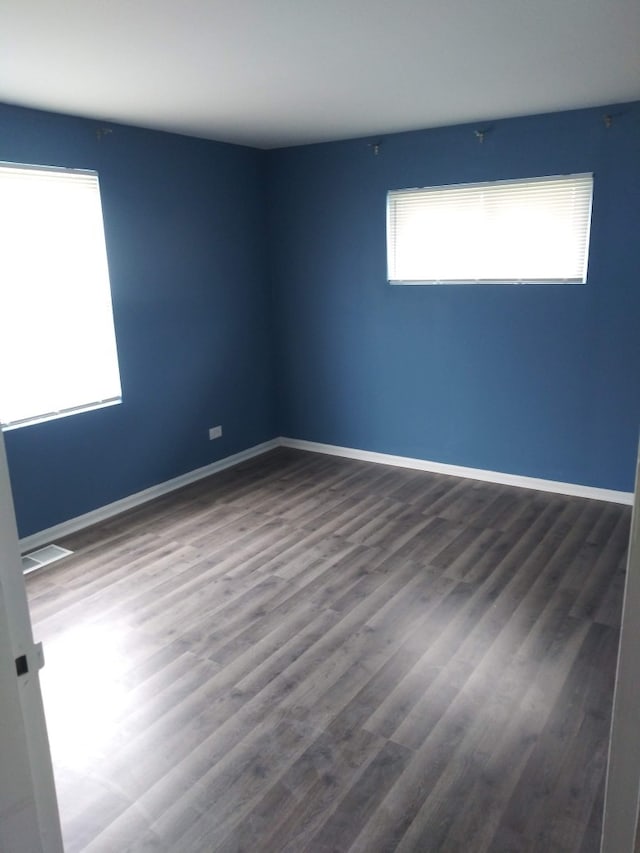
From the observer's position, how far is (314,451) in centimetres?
570

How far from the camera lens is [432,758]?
86.4 inches

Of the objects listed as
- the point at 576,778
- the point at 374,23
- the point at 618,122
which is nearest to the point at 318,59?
the point at 374,23

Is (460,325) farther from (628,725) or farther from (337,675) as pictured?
(628,725)

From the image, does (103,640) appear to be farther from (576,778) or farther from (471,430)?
(471,430)

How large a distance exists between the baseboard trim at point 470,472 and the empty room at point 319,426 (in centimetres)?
2

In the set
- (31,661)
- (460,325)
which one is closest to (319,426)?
(460,325)

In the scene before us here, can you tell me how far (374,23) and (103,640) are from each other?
112 inches

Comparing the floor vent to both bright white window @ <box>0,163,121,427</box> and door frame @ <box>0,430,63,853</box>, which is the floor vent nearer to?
bright white window @ <box>0,163,121,427</box>

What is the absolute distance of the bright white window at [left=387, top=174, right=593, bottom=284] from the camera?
416cm

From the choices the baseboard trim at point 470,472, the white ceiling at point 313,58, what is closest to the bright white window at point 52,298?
the white ceiling at point 313,58

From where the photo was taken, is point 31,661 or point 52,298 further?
point 52,298

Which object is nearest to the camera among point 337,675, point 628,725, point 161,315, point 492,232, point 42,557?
point 628,725

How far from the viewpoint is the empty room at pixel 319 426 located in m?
2.07

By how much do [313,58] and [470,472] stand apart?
10.2ft
